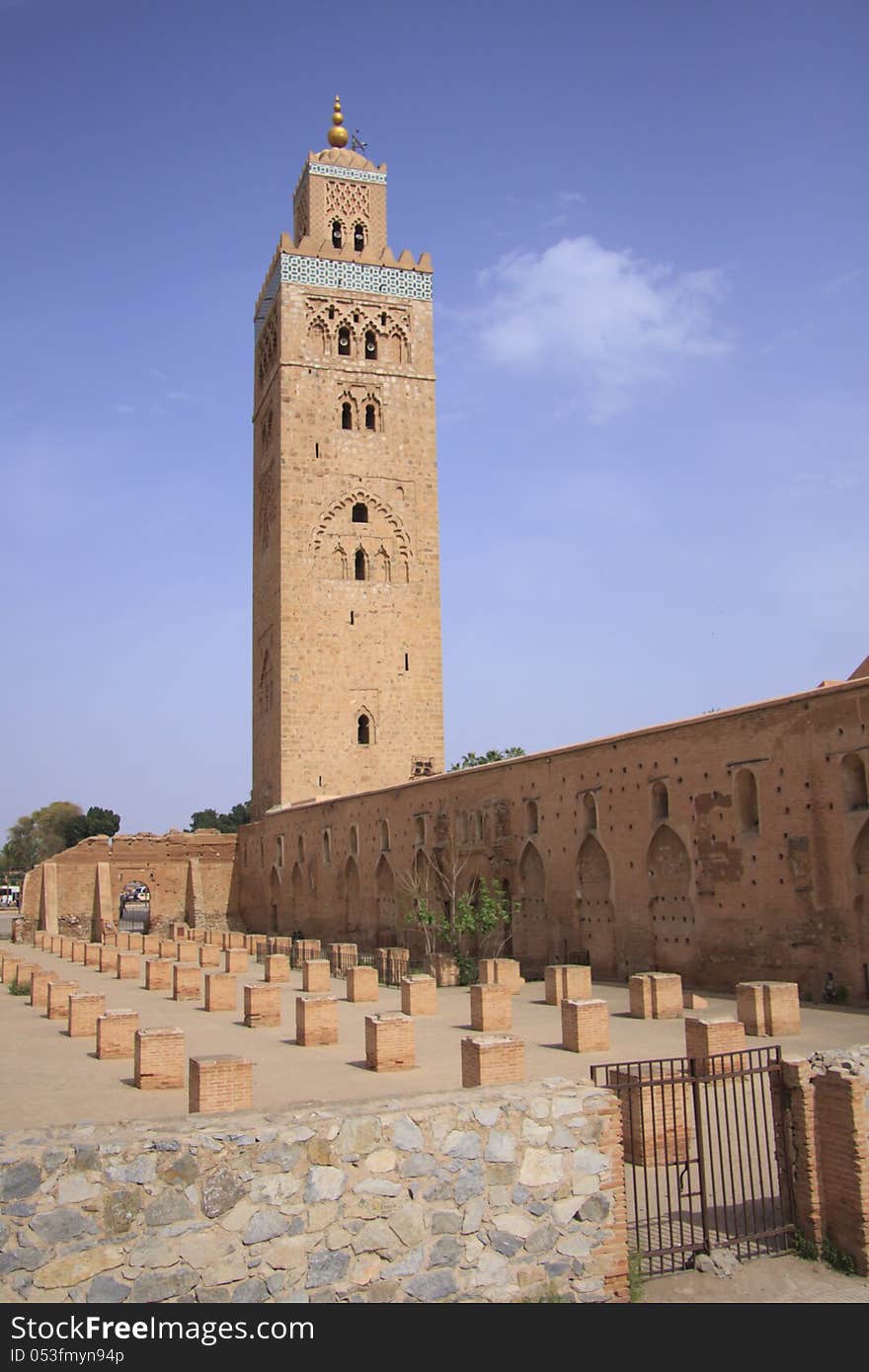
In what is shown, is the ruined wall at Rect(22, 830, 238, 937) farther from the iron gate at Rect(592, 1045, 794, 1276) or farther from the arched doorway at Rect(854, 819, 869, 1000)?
the iron gate at Rect(592, 1045, 794, 1276)

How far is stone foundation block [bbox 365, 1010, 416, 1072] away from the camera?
35.4 ft

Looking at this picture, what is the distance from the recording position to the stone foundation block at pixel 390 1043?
10805 millimetres

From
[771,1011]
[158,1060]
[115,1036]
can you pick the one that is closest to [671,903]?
[771,1011]

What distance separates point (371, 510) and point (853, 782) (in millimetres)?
22799

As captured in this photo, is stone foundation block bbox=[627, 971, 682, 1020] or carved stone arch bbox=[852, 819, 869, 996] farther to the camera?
stone foundation block bbox=[627, 971, 682, 1020]

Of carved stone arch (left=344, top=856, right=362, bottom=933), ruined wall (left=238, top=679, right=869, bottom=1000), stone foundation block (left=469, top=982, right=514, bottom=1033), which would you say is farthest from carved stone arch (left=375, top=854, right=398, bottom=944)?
stone foundation block (left=469, top=982, right=514, bottom=1033)

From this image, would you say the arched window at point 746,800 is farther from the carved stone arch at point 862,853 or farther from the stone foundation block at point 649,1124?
the stone foundation block at point 649,1124

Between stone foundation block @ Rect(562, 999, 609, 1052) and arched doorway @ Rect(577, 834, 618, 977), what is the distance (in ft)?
22.0

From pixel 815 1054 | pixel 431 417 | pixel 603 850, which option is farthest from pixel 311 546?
pixel 815 1054

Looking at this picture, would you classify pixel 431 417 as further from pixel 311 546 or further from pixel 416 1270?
pixel 416 1270

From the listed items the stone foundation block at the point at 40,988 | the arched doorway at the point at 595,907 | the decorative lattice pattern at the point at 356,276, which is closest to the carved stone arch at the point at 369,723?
the decorative lattice pattern at the point at 356,276

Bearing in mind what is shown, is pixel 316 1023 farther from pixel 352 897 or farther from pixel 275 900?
pixel 275 900

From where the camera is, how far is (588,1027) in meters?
11.2
